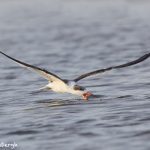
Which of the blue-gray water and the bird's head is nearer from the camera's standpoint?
the blue-gray water

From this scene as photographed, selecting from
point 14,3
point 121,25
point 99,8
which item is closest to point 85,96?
point 121,25

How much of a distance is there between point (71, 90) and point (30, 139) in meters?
4.22

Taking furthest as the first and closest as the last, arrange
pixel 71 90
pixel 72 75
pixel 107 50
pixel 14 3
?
1. pixel 14 3
2. pixel 107 50
3. pixel 72 75
4. pixel 71 90

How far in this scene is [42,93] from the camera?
Result: 65.9ft

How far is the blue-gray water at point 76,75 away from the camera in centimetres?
1459

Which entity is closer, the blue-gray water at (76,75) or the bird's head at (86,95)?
the blue-gray water at (76,75)

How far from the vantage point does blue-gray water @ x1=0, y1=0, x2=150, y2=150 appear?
47.9 ft

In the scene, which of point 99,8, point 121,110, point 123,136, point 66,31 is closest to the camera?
point 123,136

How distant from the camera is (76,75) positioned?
923 inches

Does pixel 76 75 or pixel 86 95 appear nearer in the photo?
pixel 86 95

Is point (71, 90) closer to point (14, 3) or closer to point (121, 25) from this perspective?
point (121, 25)

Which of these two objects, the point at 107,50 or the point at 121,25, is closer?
the point at 107,50

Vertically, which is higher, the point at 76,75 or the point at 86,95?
the point at 76,75

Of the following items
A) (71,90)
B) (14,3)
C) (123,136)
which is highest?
(14,3)
